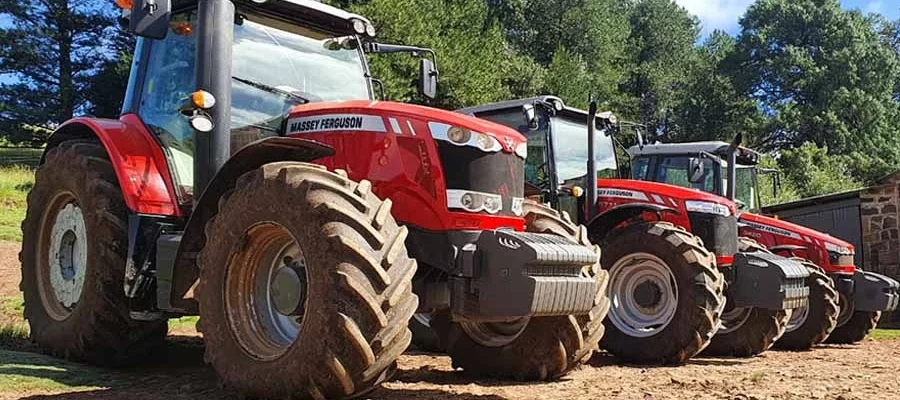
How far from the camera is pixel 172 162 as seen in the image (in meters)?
5.42

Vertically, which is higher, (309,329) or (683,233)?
(683,233)

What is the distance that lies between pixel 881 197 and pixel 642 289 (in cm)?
1085

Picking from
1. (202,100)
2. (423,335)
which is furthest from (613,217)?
(202,100)

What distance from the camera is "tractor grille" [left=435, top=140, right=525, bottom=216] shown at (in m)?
→ 4.47

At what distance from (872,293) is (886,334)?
Answer: 2.61 meters

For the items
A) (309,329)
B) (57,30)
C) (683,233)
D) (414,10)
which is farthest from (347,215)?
(57,30)

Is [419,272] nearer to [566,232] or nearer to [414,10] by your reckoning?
[566,232]

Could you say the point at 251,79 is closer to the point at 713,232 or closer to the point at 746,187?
the point at 713,232

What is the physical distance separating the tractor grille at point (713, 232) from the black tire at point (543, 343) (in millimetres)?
3049

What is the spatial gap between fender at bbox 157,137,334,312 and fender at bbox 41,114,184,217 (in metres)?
0.61

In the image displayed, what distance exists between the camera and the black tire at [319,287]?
3572 mm

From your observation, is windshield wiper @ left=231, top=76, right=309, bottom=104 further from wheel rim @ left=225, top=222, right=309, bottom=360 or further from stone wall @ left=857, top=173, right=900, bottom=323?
stone wall @ left=857, top=173, right=900, bottom=323

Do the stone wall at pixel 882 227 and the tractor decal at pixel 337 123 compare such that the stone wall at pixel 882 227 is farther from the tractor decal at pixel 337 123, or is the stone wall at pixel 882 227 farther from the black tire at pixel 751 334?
the tractor decal at pixel 337 123

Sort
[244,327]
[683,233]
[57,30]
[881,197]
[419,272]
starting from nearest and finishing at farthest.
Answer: [244,327] < [419,272] < [683,233] < [881,197] < [57,30]
